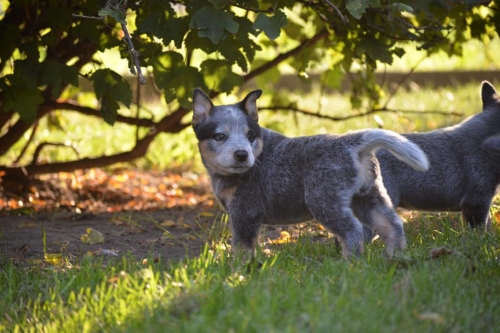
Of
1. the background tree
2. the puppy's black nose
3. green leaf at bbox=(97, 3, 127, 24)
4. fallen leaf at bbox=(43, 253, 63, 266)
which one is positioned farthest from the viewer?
the background tree

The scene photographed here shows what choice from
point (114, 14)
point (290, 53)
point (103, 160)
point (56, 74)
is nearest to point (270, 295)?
point (114, 14)

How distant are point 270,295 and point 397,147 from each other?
1.46 meters

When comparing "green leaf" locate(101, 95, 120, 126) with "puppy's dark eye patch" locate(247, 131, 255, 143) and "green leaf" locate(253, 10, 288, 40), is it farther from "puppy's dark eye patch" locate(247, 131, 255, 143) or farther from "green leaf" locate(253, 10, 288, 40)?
"green leaf" locate(253, 10, 288, 40)

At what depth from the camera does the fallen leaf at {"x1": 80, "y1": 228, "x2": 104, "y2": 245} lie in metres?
5.79

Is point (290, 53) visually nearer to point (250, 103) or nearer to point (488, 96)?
point (250, 103)

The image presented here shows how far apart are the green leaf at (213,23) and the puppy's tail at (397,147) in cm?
107

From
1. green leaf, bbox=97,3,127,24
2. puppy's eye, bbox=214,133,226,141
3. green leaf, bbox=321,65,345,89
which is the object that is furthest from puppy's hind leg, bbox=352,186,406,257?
green leaf, bbox=321,65,345,89

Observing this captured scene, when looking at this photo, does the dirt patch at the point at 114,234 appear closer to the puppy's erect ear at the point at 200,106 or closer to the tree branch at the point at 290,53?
the puppy's erect ear at the point at 200,106

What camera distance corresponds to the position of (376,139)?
15.5ft

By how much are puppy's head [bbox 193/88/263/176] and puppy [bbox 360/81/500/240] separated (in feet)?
3.09

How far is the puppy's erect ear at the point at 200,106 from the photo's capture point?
529cm

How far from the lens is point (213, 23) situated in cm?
484

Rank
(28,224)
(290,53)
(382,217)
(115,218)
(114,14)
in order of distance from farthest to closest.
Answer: (290,53), (115,218), (28,224), (382,217), (114,14)

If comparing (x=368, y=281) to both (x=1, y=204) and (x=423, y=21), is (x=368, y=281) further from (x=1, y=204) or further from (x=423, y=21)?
(x=1, y=204)
